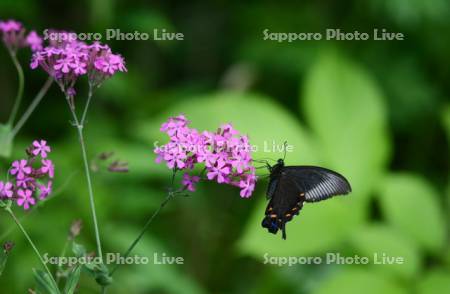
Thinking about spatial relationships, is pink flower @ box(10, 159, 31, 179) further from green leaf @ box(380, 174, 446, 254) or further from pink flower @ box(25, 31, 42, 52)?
green leaf @ box(380, 174, 446, 254)

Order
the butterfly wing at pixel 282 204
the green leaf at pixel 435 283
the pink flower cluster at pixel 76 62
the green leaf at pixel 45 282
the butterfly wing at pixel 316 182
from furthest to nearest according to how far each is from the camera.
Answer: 1. the green leaf at pixel 435 283
2. the butterfly wing at pixel 316 182
3. the butterfly wing at pixel 282 204
4. the pink flower cluster at pixel 76 62
5. the green leaf at pixel 45 282

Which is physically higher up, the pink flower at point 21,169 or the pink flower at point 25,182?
→ the pink flower at point 21,169

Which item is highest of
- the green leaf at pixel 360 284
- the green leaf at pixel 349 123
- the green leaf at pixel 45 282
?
the green leaf at pixel 349 123

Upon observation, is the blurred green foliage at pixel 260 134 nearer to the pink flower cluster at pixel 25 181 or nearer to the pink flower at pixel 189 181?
the pink flower cluster at pixel 25 181

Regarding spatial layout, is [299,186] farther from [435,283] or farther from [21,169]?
[435,283]

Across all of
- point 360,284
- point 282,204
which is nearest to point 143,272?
point 360,284

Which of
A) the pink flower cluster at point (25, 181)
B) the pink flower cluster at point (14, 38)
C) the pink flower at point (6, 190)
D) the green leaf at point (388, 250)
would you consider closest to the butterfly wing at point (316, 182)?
the pink flower cluster at point (25, 181)

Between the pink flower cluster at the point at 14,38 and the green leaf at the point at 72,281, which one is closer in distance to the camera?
the green leaf at the point at 72,281
